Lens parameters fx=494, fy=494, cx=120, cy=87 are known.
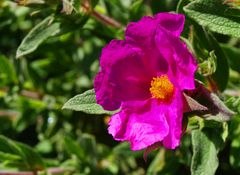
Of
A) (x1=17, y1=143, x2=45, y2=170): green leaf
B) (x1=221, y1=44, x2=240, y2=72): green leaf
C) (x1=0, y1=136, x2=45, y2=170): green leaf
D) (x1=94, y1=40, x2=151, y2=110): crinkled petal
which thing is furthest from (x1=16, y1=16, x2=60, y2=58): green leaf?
(x1=221, y1=44, x2=240, y2=72): green leaf

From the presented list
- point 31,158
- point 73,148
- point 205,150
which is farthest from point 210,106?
point 31,158

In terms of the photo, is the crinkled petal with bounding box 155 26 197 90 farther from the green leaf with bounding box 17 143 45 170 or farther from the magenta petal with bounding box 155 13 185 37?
the green leaf with bounding box 17 143 45 170

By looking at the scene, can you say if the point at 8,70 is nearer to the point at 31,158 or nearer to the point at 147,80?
the point at 31,158

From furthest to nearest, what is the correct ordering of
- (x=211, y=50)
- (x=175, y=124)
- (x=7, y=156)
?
(x=7, y=156) < (x=211, y=50) < (x=175, y=124)

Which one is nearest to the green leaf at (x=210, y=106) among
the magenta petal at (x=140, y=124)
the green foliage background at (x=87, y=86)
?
the green foliage background at (x=87, y=86)

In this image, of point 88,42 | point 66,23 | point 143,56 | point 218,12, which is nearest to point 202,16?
point 218,12

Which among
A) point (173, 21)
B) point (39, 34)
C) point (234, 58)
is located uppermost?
point (173, 21)

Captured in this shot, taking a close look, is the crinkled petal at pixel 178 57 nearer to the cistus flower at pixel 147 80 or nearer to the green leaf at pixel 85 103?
the cistus flower at pixel 147 80
